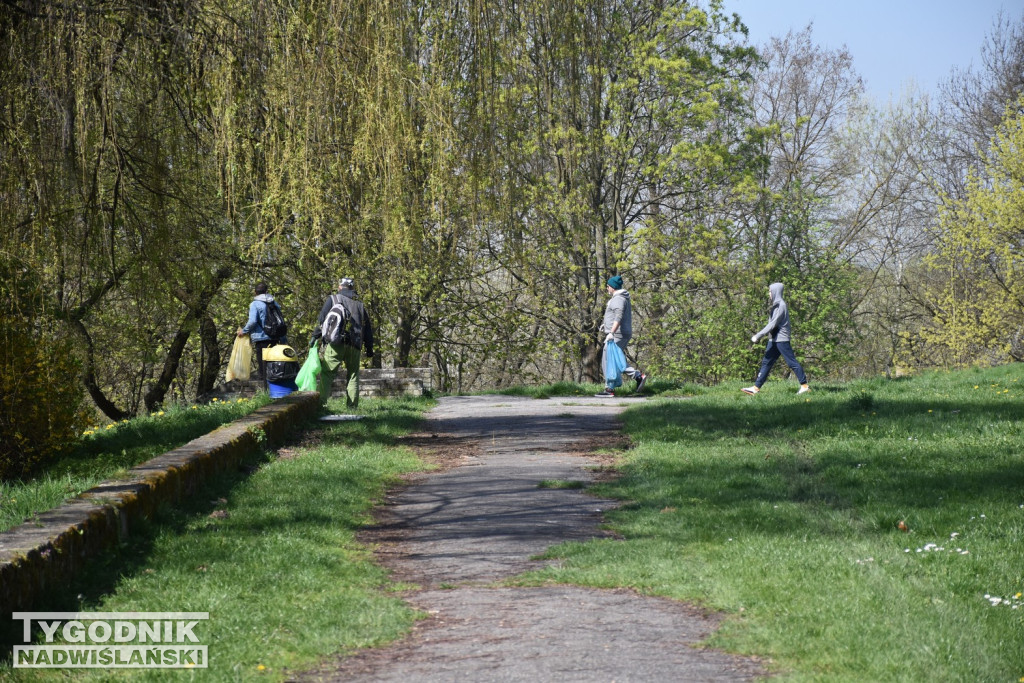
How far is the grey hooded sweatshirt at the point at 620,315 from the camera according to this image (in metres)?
19.5

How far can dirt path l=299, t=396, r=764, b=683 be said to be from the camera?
5.14 m

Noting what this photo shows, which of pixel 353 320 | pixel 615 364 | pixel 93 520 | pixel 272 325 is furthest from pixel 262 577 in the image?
pixel 615 364

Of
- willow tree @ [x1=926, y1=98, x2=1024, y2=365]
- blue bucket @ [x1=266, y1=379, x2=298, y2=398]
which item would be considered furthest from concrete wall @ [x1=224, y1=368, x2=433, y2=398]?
willow tree @ [x1=926, y1=98, x2=1024, y2=365]

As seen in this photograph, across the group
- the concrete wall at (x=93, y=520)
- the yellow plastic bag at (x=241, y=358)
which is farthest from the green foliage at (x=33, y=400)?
the yellow plastic bag at (x=241, y=358)

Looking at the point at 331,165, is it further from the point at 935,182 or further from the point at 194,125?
the point at 935,182

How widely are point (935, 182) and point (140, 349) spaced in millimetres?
28735

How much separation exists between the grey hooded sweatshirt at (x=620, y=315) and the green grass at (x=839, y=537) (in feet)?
17.9

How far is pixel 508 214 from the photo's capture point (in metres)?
10.9

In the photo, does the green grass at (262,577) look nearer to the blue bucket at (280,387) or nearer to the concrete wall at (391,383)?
the blue bucket at (280,387)

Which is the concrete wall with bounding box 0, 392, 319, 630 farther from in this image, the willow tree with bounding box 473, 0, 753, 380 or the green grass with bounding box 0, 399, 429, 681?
the willow tree with bounding box 473, 0, 753, 380

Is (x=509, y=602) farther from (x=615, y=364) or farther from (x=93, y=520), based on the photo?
(x=615, y=364)

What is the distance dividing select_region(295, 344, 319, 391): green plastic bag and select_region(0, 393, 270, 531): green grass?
0.62 metres

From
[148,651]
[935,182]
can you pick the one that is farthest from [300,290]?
[935,182]

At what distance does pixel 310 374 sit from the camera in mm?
16469
